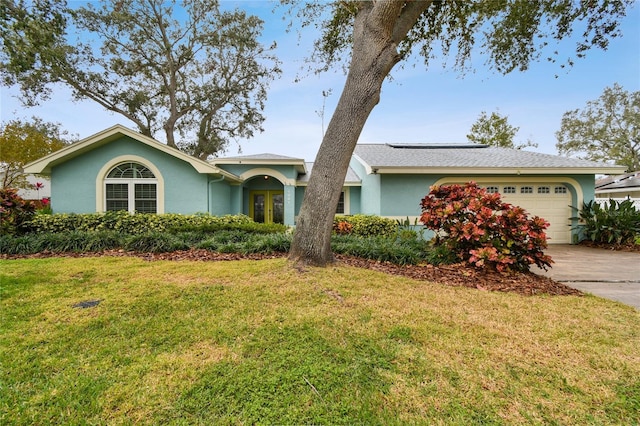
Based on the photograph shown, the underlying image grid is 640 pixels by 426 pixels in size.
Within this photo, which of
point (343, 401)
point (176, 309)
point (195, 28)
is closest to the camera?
point (343, 401)

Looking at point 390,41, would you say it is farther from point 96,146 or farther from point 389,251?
point 96,146

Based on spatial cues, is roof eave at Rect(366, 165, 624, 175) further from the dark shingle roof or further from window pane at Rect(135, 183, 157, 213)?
window pane at Rect(135, 183, 157, 213)

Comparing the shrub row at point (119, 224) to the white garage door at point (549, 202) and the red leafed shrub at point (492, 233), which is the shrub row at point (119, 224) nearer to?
the red leafed shrub at point (492, 233)

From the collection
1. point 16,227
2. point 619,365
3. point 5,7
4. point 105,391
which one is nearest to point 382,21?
point 619,365

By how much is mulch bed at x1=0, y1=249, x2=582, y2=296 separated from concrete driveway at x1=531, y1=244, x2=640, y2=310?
0.67 meters

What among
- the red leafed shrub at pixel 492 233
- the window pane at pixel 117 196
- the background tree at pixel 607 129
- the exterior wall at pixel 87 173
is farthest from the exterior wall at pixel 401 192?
the background tree at pixel 607 129

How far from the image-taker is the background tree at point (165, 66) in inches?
627

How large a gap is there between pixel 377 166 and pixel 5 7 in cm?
1179

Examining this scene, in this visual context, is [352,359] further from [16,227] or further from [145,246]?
[16,227]

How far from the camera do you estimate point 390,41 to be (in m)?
5.24

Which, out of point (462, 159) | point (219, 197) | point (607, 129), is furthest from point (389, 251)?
point (607, 129)

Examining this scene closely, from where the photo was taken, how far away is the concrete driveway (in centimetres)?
482

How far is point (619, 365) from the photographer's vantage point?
250 centimetres

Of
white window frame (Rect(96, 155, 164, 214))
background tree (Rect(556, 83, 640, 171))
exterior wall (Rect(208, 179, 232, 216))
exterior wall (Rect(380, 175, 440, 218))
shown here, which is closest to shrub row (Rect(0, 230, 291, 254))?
white window frame (Rect(96, 155, 164, 214))
